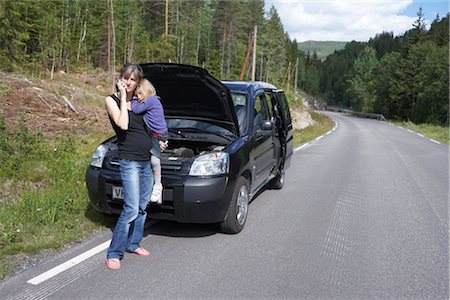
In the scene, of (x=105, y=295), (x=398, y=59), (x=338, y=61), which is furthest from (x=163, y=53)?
(x=338, y=61)

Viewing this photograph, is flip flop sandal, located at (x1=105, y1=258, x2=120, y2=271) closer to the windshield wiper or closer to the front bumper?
the front bumper

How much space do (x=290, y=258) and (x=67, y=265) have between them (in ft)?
7.54

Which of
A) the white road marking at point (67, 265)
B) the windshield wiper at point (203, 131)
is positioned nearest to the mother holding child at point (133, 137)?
the white road marking at point (67, 265)

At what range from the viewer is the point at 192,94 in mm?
5664

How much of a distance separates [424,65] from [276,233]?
54.8 m

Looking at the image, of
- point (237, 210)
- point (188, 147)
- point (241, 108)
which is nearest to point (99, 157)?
point (188, 147)

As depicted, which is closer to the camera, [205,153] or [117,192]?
[117,192]

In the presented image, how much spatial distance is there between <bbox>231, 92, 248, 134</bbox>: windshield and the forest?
2656 cm

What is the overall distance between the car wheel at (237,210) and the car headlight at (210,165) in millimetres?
386

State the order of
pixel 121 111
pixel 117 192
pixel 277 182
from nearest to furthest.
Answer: pixel 121 111
pixel 117 192
pixel 277 182

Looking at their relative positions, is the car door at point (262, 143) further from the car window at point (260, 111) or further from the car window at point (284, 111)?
the car window at point (284, 111)

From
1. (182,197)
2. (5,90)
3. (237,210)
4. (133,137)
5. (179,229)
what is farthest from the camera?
(5,90)

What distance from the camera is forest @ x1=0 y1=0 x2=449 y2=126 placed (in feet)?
113

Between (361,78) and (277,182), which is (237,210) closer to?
(277,182)
